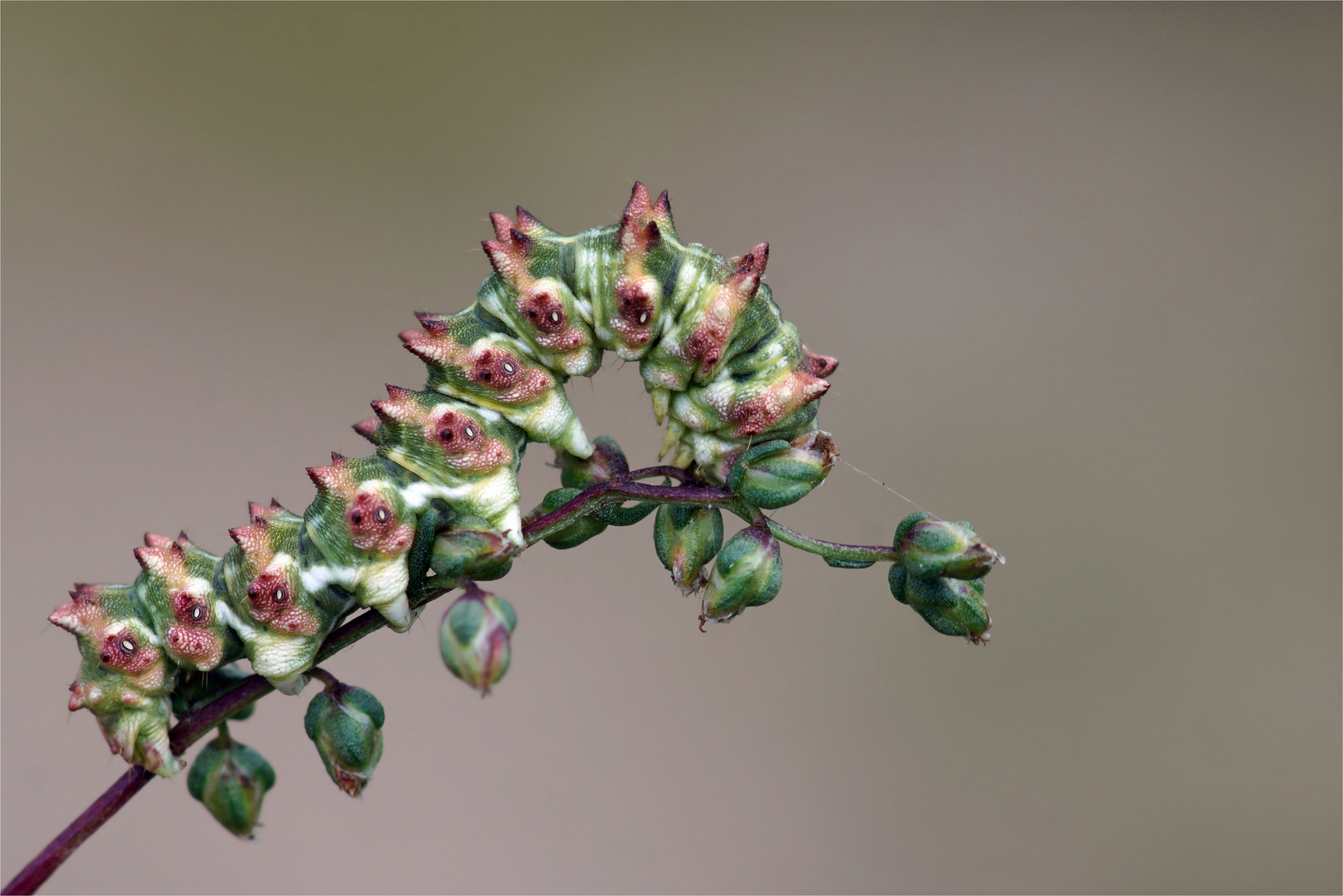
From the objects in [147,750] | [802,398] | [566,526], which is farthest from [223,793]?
[802,398]

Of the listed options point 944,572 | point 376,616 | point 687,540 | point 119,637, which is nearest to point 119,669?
point 119,637

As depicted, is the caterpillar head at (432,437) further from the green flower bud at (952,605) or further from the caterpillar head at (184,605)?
the green flower bud at (952,605)

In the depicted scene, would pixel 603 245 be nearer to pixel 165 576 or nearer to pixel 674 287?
pixel 674 287

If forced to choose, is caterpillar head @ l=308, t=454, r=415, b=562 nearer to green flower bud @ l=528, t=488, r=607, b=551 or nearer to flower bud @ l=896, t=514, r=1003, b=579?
green flower bud @ l=528, t=488, r=607, b=551

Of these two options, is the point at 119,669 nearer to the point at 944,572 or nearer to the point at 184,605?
the point at 184,605

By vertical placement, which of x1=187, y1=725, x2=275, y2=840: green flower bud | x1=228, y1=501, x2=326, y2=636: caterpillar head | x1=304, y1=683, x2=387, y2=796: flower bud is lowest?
x1=187, y1=725, x2=275, y2=840: green flower bud

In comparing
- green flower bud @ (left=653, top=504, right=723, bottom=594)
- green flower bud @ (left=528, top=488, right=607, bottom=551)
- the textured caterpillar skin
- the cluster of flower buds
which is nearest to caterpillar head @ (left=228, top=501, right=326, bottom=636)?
the textured caterpillar skin

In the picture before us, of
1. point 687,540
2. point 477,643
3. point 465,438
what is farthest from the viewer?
point 465,438
